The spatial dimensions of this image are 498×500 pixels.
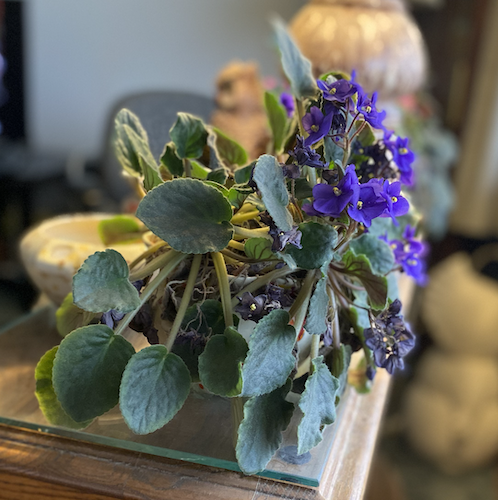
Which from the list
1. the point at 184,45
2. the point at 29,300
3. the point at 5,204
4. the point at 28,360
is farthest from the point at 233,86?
the point at 184,45

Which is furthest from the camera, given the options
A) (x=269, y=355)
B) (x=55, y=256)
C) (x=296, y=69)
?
(x=55, y=256)

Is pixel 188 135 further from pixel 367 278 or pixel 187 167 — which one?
pixel 367 278

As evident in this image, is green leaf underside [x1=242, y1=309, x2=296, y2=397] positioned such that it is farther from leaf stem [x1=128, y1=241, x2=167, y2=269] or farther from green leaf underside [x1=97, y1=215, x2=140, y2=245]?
green leaf underside [x1=97, y1=215, x2=140, y2=245]

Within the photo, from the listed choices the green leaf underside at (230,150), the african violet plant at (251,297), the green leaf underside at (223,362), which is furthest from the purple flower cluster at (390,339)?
the green leaf underside at (230,150)

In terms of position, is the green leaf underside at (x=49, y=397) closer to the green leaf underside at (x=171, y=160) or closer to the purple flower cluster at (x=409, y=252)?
the green leaf underside at (x=171, y=160)

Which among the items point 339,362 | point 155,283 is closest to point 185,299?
point 155,283

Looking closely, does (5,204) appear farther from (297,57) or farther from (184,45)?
(297,57)
